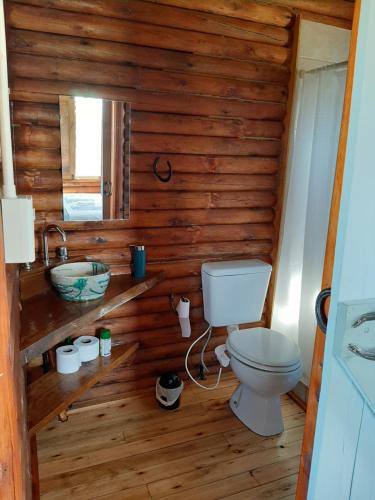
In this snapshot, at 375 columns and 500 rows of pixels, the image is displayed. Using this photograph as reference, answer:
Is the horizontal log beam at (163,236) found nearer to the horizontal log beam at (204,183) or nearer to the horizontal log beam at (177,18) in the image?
the horizontal log beam at (204,183)

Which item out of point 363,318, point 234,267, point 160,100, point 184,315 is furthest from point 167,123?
point 363,318

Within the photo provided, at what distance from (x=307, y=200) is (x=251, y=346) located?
1.04 meters

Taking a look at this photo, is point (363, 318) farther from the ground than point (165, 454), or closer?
farther from the ground

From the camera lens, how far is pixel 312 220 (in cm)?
246

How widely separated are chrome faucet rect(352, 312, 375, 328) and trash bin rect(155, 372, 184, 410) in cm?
183

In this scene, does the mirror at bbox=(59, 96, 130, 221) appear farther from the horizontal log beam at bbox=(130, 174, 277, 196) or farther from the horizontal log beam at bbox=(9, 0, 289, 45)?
the horizontal log beam at bbox=(9, 0, 289, 45)

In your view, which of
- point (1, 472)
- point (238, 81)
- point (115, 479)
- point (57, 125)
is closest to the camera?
point (1, 472)

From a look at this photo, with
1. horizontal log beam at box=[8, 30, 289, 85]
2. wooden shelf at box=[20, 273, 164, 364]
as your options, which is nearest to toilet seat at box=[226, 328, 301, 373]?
wooden shelf at box=[20, 273, 164, 364]

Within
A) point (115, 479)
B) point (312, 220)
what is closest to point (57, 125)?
point (312, 220)

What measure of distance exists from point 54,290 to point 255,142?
5.30 ft

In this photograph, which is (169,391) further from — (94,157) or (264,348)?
(94,157)

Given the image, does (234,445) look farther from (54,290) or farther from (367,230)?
(367,230)

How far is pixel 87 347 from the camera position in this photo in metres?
2.21

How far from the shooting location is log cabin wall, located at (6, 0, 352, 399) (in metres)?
1.99
